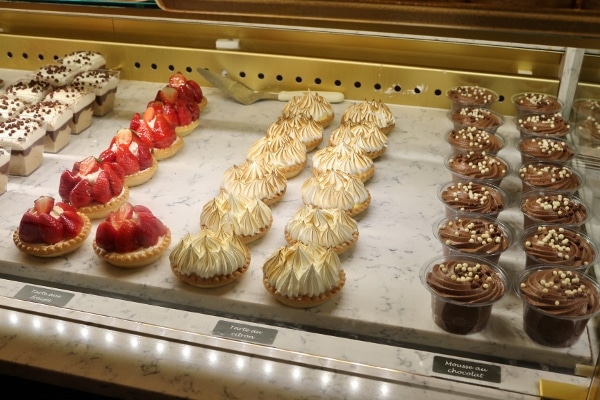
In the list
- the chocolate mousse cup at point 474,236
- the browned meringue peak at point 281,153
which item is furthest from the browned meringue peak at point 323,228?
Result: the browned meringue peak at point 281,153

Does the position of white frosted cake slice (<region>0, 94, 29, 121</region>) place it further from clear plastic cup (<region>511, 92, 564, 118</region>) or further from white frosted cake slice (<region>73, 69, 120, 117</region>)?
clear plastic cup (<region>511, 92, 564, 118</region>)

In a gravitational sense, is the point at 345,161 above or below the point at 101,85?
below

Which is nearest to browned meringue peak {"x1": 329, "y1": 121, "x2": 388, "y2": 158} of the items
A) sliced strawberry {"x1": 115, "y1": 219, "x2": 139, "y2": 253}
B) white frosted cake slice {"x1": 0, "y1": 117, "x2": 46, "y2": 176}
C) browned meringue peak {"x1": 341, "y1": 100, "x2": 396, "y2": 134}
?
browned meringue peak {"x1": 341, "y1": 100, "x2": 396, "y2": 134}

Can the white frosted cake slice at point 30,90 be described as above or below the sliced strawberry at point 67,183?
above

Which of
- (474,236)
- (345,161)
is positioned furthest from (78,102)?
(474,236)

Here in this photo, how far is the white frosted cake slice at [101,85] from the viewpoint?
351 cm

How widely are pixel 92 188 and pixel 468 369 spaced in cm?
166

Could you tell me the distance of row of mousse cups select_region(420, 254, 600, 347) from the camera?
2006mm

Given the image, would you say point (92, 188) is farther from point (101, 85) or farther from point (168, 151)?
point (101, 85)

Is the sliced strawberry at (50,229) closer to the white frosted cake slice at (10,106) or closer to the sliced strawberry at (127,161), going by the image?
the sliced strawberry at (127,161)

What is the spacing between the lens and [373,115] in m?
3.33

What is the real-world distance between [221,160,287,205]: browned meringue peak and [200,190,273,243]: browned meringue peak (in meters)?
0.12

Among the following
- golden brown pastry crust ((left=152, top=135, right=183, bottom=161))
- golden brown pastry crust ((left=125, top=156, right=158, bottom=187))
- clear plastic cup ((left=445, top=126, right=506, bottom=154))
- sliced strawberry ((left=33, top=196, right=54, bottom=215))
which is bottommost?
golden brown pastry crust ((left=125, top=156, right=158, bottom=187))

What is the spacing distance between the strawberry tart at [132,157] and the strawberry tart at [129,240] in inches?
18.1
